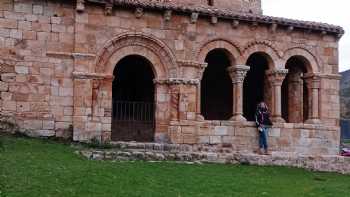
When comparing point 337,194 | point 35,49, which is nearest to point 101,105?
point 35,49

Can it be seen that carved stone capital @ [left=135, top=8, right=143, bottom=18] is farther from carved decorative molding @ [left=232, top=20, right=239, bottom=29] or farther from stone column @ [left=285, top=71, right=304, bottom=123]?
stone column @ [left=285, top=71, right=304, bottom=123]

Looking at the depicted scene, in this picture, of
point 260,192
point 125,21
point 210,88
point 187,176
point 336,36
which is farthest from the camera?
point 210,88

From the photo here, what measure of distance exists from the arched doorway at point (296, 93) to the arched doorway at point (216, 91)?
83.5 inches

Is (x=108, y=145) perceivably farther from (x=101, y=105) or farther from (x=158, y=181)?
(x=158, y=181)

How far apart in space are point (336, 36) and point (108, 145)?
28.3 ft

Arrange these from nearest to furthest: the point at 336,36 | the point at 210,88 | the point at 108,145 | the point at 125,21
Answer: the point at 108,145
the point at 125,21
the point at 336,36
the point at 210,88

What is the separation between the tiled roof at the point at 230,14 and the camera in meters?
14.9

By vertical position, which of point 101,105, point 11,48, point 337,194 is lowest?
point 337,194

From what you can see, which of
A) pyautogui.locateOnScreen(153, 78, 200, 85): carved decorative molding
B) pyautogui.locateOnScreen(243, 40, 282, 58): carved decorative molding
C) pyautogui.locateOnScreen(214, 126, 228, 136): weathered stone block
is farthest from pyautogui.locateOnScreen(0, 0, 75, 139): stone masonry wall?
pyautogui.locateOnScreen(243, 40, 282, 58): carved decorative molding

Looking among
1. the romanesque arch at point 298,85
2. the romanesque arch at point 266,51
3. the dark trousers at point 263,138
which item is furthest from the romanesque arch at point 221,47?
the dark trousers at point 263,138

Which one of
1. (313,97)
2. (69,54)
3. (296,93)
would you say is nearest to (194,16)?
(69,54)

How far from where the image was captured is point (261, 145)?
51.4 feet

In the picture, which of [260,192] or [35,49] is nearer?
[260,192]

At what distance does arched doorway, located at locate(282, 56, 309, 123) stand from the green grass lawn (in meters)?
5.08
